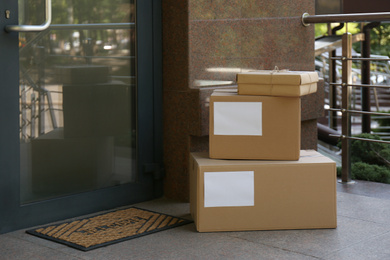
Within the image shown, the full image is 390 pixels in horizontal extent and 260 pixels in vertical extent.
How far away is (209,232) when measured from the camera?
127 inches

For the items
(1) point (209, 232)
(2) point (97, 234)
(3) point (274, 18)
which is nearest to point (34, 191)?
(2) point (97, 234)

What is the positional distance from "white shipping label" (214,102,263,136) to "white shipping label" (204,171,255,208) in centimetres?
24

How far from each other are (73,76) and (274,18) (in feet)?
5.42

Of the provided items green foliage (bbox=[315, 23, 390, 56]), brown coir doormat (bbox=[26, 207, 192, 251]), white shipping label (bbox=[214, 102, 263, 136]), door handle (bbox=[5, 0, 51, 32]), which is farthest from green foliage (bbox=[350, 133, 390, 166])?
green foliage (bbox=[315, 23, 390, 56])

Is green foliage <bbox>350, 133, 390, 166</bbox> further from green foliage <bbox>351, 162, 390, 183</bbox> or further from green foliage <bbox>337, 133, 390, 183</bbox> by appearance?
green foliage <bbox>351, 162, 390, 183</bbox>

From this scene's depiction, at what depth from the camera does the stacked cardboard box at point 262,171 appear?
3.21m

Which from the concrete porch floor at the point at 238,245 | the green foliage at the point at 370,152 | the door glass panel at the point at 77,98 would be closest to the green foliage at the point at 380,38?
the green foliage at the point at 370,152

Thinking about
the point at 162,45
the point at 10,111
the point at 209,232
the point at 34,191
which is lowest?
the point at 209,232

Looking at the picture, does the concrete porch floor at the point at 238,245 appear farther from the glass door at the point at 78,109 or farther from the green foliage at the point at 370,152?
the green foliage at the point at 370,152

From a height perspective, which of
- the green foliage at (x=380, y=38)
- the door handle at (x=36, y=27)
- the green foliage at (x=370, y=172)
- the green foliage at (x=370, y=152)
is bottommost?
the green foliage at (x=370, y=172)

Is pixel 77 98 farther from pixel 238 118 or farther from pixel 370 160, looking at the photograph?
pixel 370 160

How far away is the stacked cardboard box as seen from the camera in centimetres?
321

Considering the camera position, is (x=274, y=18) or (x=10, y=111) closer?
(x=10, y=111)

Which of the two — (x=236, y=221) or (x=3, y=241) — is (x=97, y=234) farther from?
(x=236, y=221)
